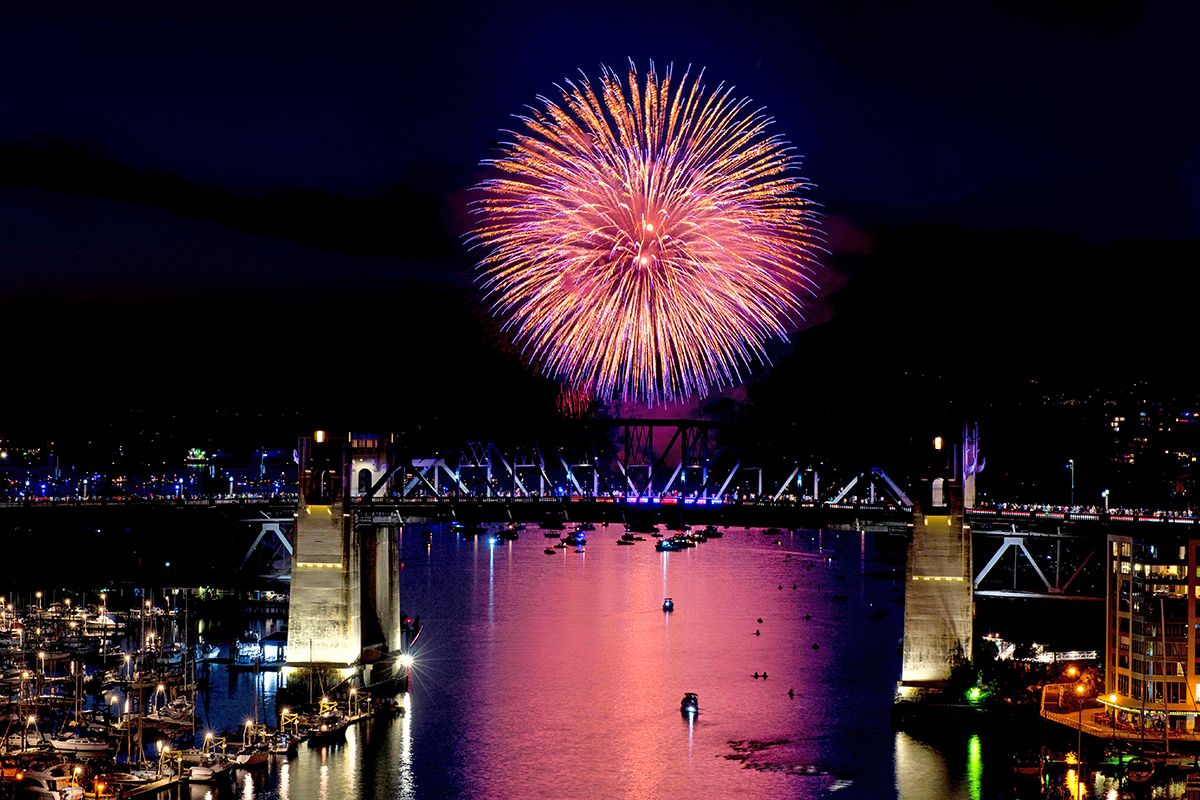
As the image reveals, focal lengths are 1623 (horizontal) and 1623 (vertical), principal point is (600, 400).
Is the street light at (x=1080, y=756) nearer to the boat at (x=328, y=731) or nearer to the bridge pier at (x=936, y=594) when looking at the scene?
the bridge pier at (x=936, y=594)

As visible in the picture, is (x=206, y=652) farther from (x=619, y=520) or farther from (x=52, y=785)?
(x=52, y=785)

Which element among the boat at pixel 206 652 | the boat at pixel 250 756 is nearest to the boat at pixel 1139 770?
the boat at pixel 250 756

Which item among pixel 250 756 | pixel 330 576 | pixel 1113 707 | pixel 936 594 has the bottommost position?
pixel 250 756

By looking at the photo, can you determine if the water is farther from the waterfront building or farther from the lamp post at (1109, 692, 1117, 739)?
the waterfront building

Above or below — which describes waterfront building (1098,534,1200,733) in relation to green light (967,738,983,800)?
above

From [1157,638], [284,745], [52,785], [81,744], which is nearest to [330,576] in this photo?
[284,745]

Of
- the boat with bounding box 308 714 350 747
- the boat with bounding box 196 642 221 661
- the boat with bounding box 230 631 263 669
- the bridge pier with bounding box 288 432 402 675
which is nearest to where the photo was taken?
the boat with bounding box 308 714 350 747

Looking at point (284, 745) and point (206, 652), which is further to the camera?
point (206, 652)

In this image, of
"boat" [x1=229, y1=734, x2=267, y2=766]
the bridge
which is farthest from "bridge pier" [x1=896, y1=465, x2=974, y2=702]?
"boat" [x1=229, y1=734, x2=267, y2=766]
